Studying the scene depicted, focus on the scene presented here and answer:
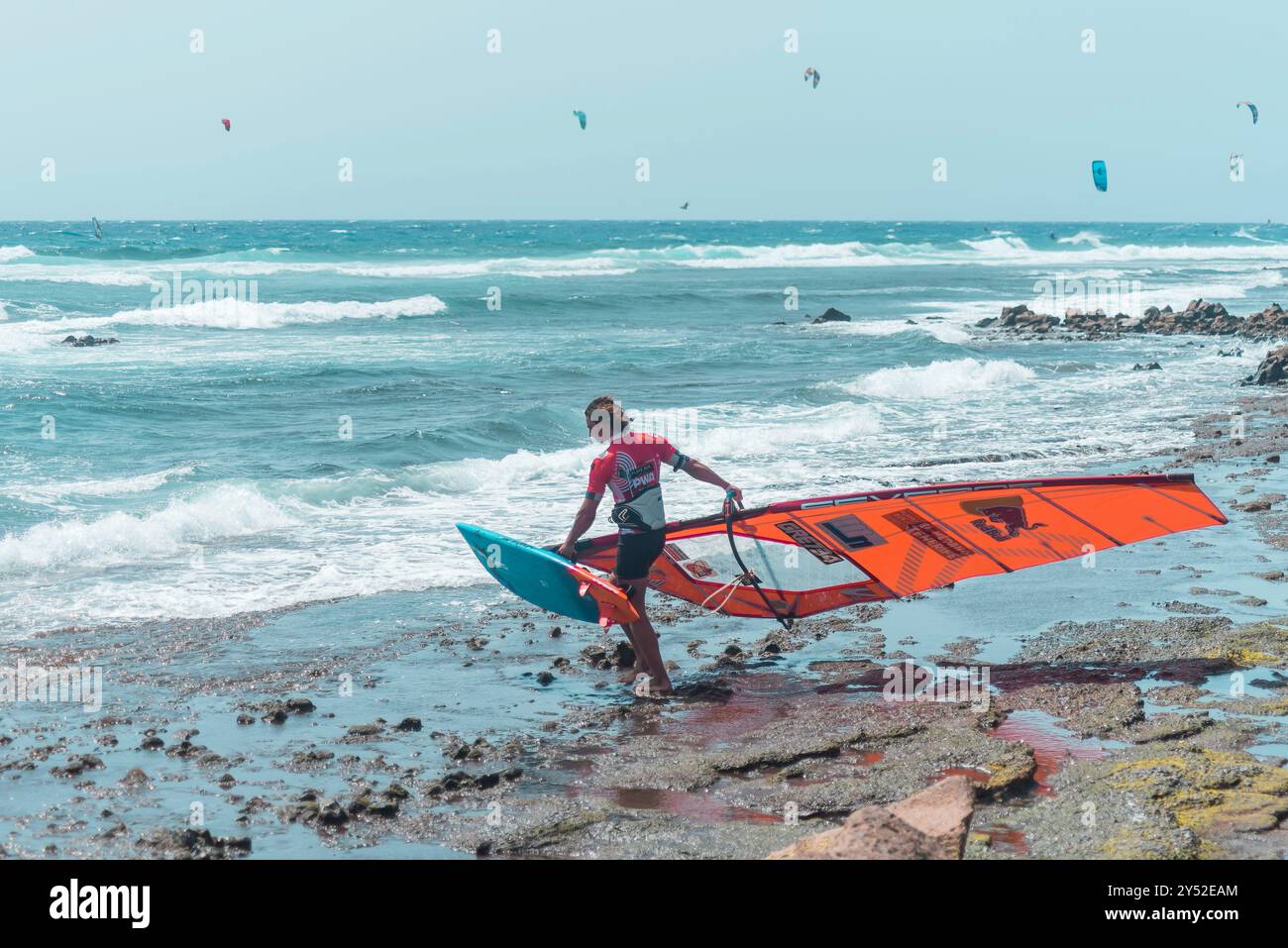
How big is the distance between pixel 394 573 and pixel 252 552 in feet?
4.85

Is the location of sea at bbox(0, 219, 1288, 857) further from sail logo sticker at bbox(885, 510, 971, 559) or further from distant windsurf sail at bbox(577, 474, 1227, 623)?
sail logo sticker at bbox(885, 510, 971, 559)

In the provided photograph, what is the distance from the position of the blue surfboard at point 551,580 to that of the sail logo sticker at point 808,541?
136 cm

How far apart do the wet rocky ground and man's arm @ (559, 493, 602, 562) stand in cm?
69

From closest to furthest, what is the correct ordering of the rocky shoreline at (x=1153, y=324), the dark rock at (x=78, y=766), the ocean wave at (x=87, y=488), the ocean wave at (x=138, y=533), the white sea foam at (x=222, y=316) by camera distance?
the dark rock at (x=78, y=766) < the ocean wave at (x=138, y=533) < the ocean wave at (x=87, y=488) < the white sea foam at (x=222, y=316) < the rocky shoreline at (x=1153, y=324)

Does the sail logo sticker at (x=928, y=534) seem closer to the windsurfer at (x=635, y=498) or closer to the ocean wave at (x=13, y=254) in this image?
the windsurfer at (x=635, y=498)

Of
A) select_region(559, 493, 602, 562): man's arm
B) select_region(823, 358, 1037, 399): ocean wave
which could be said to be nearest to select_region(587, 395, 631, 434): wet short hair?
select_region(559, 493, 602, 562): man's arm

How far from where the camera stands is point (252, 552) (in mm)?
10141

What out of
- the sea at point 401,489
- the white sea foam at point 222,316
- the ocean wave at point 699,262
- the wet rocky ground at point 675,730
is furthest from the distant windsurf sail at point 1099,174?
the ocean wave at point 699,262

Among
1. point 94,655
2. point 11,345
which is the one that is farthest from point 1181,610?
point 11,345

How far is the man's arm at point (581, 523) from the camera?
6.62 metres

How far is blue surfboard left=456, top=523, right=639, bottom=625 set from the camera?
6664 millimetres

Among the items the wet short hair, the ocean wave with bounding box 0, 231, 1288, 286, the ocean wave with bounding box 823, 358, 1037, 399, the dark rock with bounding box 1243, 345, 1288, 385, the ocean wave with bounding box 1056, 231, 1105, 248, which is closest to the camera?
the wet short hair
